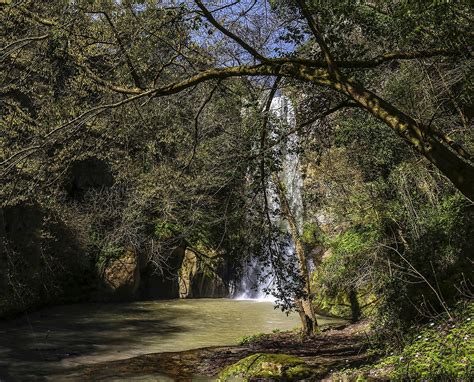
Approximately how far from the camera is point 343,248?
41.2ft

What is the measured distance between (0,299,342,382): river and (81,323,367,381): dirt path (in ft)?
2.08

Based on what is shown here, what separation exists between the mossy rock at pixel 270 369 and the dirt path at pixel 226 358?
31 cm

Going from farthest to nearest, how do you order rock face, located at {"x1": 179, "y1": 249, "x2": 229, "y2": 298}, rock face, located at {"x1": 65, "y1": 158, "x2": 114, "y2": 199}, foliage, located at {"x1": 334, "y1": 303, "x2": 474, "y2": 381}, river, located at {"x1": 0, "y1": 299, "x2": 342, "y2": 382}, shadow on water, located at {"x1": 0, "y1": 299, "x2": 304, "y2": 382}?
1. rock face, located at {"x1": 179, "y1": 249, "x2": 229, "y2": 298}
2. rock face, located at {"x1": 65, "y1": 158, "x2": 114, "y2": 199}
3. river, located at {"x1": 0, "y1": 299, "x2": 342, "y2": 382}
4. shadow on water, located at {"x1": 0, "y1": 299, "x2": 304, "y2": 382}
5. foliage, located at {"x1": 334, "y1": 303, "x2": 474, "y2": 381}

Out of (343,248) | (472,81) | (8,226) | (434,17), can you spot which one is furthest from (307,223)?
(434,17)

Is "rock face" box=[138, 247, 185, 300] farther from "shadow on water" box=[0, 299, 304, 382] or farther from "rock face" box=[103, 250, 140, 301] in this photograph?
"shadow on water" box=[0, 299, 304, 382]

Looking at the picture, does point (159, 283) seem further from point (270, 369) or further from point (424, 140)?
point (424, 140)

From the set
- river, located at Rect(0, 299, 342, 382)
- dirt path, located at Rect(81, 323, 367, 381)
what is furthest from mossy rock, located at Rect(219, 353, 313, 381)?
river, located at Rect(0, 299, 342, 382)

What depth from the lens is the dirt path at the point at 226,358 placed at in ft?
30.4

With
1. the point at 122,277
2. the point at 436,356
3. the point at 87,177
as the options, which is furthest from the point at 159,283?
the point at 436,356

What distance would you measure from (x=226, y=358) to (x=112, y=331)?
17.0 feet

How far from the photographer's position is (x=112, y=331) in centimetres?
1471

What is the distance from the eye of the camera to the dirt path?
9273 mm

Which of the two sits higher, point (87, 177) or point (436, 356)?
point (87, 177)

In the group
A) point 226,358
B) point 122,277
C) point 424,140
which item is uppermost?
point 424,140
